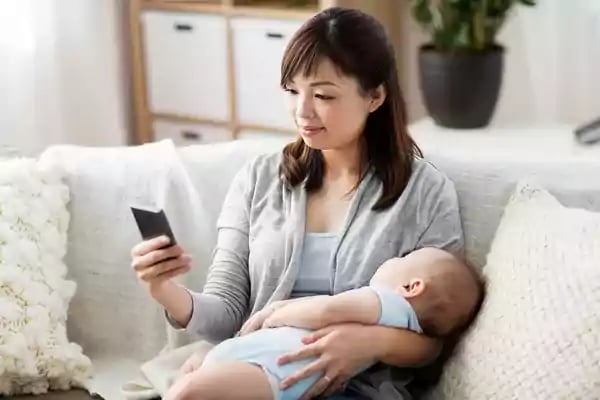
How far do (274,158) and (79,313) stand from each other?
527 mm

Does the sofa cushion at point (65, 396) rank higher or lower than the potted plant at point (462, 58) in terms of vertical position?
lower

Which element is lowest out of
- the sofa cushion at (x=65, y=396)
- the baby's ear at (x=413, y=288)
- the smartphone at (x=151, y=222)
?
the sofa cushion at (x=65, y=396)

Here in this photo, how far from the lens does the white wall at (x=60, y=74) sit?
2.92 m

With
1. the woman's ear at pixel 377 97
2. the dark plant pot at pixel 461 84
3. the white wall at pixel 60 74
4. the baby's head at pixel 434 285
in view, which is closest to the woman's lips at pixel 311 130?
the woman's ear at pixel 377 97

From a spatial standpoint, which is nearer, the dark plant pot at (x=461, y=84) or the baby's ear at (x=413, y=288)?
the baby's ear at (x=413, y=288)

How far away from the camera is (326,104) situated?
68.1 inches

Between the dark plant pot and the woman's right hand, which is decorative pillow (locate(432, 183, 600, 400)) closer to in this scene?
the woman's right hand

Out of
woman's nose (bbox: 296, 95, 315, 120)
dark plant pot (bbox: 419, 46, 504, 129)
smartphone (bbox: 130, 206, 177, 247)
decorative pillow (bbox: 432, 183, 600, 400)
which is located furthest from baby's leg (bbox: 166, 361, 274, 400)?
dark plant pot (bbox: 419, 46, 504, 129)

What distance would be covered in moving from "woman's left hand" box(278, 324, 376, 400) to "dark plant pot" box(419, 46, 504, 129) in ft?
3.94

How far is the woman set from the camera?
5.51ft

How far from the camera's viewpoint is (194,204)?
6.86 ft

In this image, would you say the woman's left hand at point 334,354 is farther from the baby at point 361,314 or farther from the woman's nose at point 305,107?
the woman's nose at point 305,107

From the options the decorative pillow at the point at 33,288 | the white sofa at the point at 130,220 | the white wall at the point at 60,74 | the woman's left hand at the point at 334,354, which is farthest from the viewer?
the white wall at the point at 60,74

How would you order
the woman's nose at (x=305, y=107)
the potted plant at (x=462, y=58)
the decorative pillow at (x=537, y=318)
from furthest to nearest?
the potted plant at (x=462, y=58)
the woman's nose at (x=305, y=107)
the decorative pillow at (x=537, y=318)
